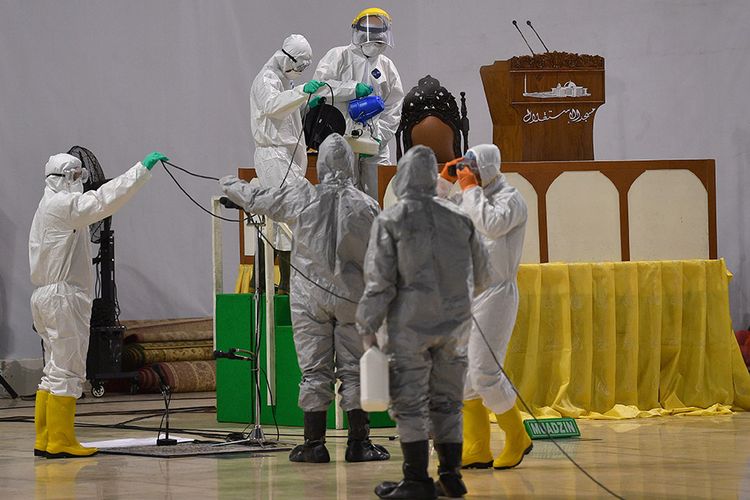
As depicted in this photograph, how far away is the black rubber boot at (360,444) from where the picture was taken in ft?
21.0

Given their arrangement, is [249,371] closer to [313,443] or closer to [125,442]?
[125,442]

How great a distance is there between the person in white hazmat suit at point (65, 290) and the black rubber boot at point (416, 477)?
8.42ft

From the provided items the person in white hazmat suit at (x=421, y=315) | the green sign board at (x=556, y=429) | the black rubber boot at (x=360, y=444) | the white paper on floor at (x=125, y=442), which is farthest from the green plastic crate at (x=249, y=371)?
the person in white hazmat suit at (x=421, y=315)

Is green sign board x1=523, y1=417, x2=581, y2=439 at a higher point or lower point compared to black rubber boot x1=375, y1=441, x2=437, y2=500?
lower

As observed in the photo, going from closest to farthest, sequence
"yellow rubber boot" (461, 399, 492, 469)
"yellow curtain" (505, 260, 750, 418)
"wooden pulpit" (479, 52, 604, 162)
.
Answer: "yellow rubber boot" (461, 399, 492, 469), "yellow curtain" (505, 260, 750, 418), "wooden pulpit" (479, 52, 604, 162)

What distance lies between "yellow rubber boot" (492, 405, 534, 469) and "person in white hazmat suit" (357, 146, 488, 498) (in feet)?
2.82

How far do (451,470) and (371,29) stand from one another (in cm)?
442

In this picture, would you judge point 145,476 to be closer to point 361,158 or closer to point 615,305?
point 361,158

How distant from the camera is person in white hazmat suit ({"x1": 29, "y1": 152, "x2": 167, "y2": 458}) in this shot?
6.85 metres

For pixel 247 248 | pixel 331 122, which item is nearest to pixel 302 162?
pixel 331 122

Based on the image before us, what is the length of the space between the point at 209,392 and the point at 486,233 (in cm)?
618

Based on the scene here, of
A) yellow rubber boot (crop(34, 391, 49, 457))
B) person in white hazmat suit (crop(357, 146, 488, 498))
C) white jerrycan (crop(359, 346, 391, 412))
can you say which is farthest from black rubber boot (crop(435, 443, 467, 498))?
yellow rubber boot (crop(34, 391, 49, 457))

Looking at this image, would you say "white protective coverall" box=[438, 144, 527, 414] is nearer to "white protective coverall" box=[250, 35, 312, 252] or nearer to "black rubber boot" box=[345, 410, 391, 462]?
"black rubber boot" box=[345, 410, 391, 462]

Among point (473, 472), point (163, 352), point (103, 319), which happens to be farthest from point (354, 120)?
point (163, 352)
